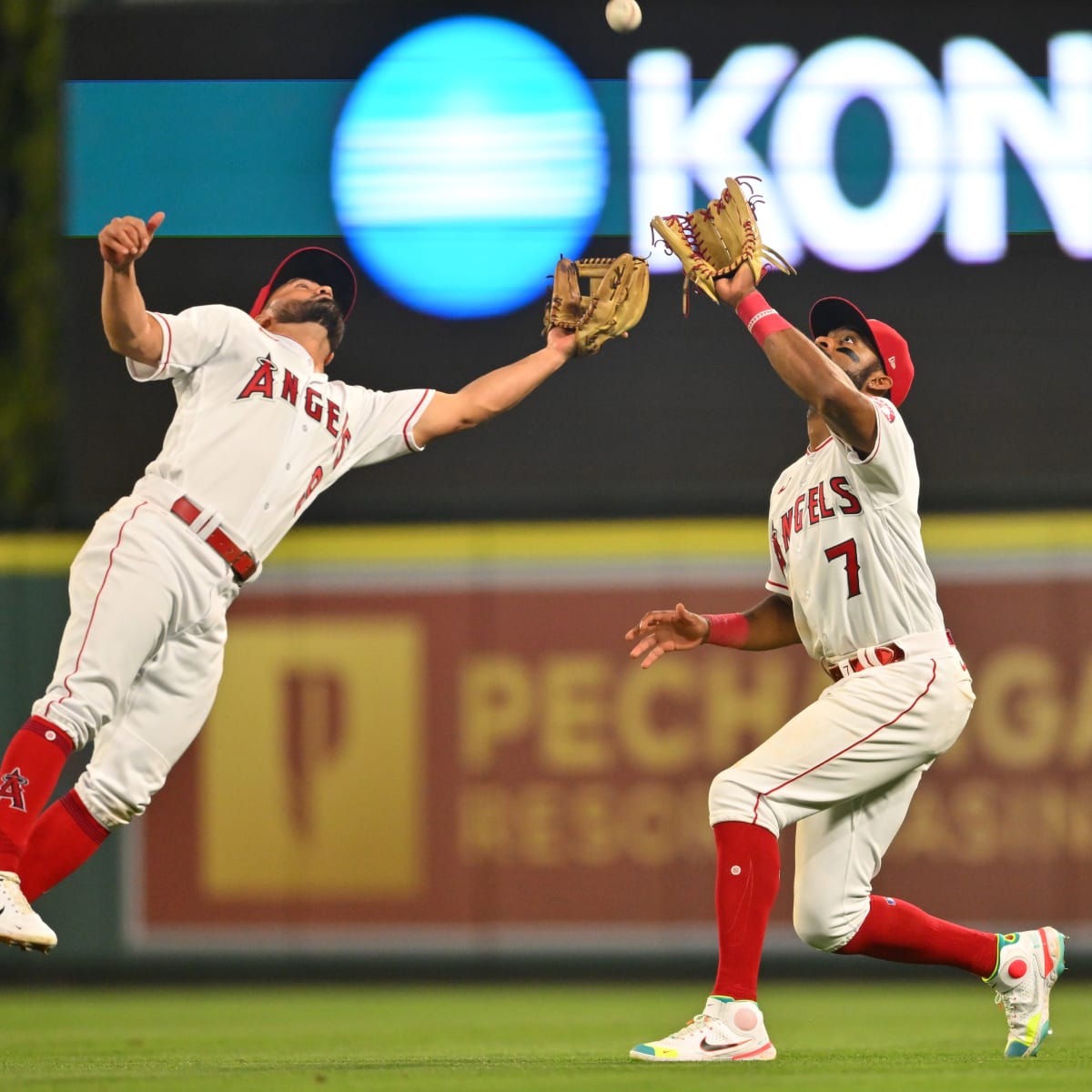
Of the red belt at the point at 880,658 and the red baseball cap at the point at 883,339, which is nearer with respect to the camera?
the red belt at the point at 880,658

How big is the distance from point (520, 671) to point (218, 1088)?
3310mm

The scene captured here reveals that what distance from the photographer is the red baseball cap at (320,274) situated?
4492mm

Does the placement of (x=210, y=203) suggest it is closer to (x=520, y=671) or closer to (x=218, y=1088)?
(x=520, y=671)

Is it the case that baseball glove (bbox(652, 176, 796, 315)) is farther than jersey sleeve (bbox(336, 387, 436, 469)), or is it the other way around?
jersey sleeve (bbox(336, 387, 436, 469))

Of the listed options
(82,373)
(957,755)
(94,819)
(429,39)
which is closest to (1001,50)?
(429,39)

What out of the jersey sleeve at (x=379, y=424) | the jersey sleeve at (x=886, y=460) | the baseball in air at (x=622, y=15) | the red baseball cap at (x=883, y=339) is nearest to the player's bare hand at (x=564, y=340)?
the jersey sleeve at (x=379, y=424)

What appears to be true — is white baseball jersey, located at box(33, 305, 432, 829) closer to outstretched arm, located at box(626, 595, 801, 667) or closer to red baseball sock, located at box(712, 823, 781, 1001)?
outstretched arm, located at box(626, 595, 801, 667)

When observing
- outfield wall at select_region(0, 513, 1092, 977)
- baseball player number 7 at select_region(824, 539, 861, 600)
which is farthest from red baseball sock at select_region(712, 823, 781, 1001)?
outfield wall at select_region(0, 513, 1092, 977)

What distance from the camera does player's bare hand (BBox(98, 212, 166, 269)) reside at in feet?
12.6

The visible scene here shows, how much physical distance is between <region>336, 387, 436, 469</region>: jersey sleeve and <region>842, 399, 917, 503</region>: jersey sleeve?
105cm

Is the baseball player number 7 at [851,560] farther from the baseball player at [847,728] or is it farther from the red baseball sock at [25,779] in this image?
the red baseball sock at [25,779]

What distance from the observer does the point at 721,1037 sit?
377 cm

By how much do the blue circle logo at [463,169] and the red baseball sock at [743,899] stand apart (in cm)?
277

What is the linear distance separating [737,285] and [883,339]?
16.3 inches
